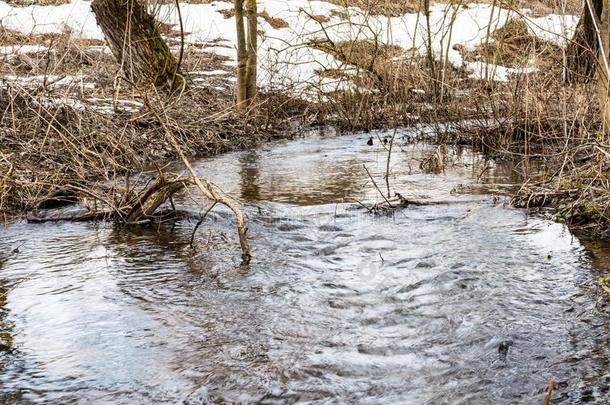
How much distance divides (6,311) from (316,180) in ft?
15.9

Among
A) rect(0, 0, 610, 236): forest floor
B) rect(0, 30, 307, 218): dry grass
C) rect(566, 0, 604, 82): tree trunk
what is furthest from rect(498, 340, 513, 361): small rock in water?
rect(566, 0, 604, 82): tree trunk

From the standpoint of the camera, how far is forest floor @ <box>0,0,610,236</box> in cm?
707

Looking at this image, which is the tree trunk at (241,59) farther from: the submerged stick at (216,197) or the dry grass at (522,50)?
the submerged stick at (216,197)

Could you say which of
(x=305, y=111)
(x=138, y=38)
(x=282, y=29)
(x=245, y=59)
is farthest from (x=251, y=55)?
(x=282, y=29)

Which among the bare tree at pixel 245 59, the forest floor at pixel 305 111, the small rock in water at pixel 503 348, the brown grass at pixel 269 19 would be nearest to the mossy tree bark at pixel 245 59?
the bare tree at pixel 245 59

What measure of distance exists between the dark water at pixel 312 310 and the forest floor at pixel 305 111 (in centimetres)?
66

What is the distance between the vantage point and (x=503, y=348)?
391 cm

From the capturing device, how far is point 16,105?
843 cm

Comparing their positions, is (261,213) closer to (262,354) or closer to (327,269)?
(327,269)

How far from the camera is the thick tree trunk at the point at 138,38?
1213 centimetres

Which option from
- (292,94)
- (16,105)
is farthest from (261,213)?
(292,94)

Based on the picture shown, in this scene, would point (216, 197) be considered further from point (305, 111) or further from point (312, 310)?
point (305, 111)

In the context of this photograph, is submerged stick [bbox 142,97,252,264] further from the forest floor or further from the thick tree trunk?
the thick tree trunk

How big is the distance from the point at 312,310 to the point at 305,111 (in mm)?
9047
